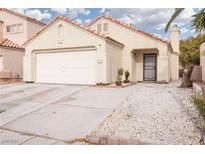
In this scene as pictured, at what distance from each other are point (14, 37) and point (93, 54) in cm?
1256

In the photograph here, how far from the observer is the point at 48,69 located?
15.7 meters

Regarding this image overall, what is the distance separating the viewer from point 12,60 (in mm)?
18141

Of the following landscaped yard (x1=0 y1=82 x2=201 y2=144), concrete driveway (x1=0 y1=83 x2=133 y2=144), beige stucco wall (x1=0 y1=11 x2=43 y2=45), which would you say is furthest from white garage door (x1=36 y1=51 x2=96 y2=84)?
beige stucco wall (x1=0 y1=11 x2=43 y2=45)

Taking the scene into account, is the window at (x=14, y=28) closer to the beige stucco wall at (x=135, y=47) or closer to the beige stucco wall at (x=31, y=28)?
the beige stucco wall at (x=31, y=28)

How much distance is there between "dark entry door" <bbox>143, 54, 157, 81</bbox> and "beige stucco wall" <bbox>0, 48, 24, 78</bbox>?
11519 millimetres

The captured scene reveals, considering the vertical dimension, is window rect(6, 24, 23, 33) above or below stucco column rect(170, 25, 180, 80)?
above

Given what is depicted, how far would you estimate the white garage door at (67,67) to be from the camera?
46.5ft

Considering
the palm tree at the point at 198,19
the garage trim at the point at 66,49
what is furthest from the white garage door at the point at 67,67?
the palm tree at the point at 198,19

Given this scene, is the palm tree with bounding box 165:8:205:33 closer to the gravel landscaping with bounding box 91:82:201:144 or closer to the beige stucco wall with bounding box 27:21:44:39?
the gravel landscaping with bounding box 91:82:201:144

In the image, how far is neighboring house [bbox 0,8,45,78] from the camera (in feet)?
57.4

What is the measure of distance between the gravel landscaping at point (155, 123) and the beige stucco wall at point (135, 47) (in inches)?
317

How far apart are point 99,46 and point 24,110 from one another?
733 cm

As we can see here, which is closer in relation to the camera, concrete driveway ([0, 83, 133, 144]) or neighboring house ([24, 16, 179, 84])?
concrete driveway ([0, 83, 133, 144])
